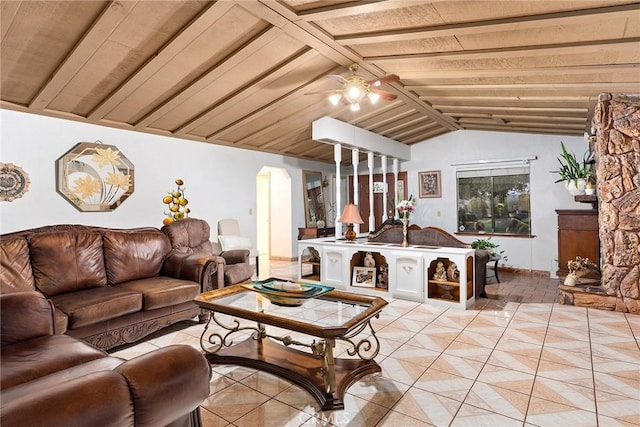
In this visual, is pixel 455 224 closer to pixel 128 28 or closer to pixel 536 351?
pixel 536 351

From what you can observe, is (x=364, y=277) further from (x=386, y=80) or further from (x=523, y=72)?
(x=523, y=72)

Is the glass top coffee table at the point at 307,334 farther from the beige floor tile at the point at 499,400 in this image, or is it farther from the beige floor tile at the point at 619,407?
the beige floor tile at the point at 619,407

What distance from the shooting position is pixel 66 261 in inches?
124

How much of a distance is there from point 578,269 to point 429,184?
3.88 metres

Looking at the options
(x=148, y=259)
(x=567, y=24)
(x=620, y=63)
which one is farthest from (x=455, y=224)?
(x=148, y=259)

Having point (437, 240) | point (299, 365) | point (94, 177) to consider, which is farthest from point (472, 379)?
point (94, 177)

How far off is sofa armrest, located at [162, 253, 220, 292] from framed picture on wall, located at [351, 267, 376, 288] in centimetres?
216

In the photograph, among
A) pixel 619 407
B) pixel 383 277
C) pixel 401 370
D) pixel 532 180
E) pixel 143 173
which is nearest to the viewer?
pixel 619 407

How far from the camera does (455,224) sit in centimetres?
790

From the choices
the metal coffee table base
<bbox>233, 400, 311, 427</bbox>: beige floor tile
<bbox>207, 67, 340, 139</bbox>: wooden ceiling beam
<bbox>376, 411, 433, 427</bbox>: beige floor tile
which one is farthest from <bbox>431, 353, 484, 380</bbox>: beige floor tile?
<bbox>207, 67, 340, 139</bbox>: wooden ceiling beam

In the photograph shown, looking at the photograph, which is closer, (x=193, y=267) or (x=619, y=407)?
(x=619, y=407)

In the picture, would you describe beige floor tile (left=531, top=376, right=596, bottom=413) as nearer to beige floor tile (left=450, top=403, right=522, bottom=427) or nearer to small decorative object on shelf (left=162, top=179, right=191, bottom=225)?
beige floor tile (left=450, top=403, right=522, bottom=427)

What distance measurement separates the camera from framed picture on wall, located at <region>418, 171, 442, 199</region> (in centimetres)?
812

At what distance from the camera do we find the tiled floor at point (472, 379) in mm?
2078
